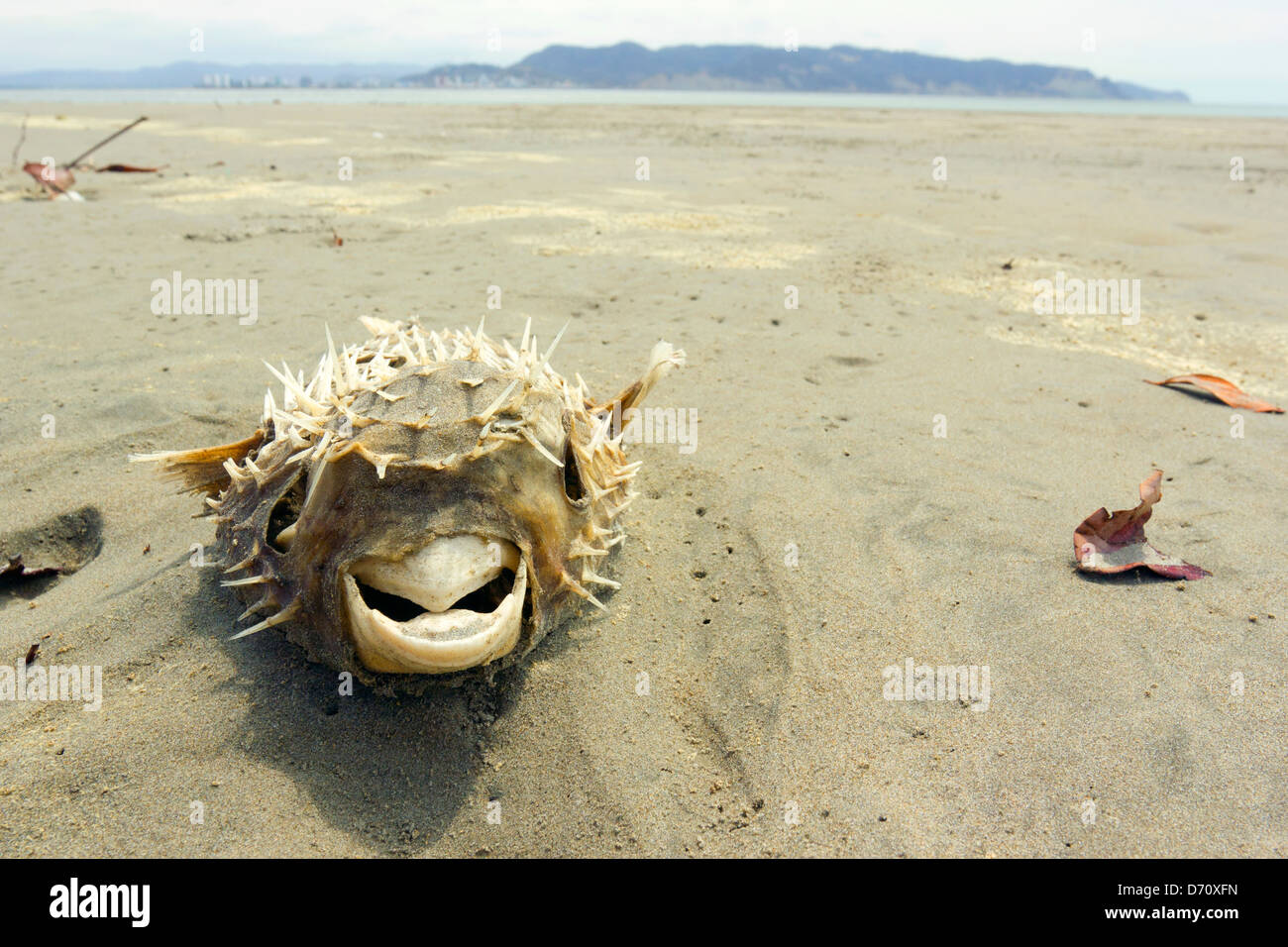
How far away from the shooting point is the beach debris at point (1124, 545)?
9.62 feet

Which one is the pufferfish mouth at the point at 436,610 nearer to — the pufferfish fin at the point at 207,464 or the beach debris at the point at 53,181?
the pufferfish fin at the point at 207,464

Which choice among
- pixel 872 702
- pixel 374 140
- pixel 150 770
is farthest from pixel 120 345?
pixel 374 140

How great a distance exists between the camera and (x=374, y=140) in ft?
62.1

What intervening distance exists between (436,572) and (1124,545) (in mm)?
2601

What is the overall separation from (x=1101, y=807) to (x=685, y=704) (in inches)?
43.1

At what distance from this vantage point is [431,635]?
5.50 feet

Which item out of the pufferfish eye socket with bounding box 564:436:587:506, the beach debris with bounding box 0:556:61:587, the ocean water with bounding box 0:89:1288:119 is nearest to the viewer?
the pufferfish eye socket with bounding box 564:436:587:506

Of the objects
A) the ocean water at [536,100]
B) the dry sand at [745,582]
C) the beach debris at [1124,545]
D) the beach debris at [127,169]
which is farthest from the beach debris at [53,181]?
the ocean water at [536,100]

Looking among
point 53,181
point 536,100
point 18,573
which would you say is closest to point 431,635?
point 18,573

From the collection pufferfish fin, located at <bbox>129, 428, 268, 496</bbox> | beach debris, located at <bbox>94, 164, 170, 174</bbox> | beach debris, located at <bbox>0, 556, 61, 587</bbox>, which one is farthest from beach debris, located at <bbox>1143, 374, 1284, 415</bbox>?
beach debris, located at <bbox>94, 164, 170, 174</bbox>

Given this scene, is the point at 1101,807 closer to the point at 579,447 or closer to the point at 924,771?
the point at 924,771

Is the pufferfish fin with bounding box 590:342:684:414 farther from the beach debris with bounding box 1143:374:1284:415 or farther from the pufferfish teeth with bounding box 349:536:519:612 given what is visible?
the beach debris with bounding box 1143:374:1284:415

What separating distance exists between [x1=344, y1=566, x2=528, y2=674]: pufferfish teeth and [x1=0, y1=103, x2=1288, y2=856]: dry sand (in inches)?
20.0

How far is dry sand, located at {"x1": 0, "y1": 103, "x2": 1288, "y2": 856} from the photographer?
2.02 m
